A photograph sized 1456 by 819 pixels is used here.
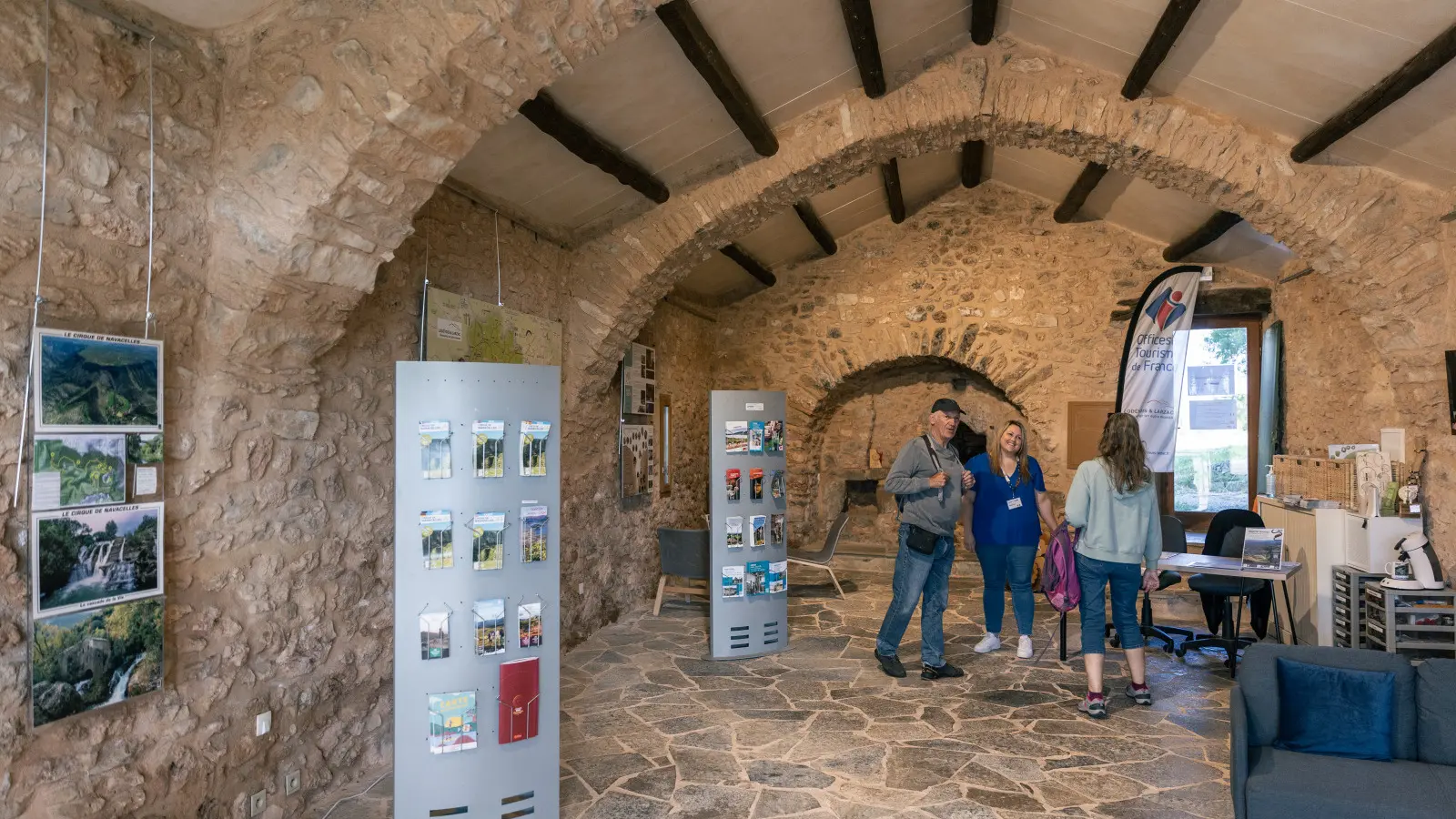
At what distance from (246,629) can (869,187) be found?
6040 millimetres

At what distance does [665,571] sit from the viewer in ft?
20.6

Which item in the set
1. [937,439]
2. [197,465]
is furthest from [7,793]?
[937,439]

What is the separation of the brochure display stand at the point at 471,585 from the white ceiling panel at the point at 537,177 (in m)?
1.59

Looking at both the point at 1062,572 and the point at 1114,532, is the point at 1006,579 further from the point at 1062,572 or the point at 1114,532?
the point at 1114,532

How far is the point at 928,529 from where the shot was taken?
4496 mm

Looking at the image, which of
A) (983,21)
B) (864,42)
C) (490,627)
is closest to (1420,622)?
(983,21)

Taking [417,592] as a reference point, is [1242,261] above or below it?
above

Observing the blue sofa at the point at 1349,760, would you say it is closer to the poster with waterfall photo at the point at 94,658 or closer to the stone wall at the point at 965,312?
the poster with waterfall photo at the point at 94,658

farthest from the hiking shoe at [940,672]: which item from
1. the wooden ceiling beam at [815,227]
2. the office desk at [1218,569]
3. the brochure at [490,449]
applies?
the wooden ceiling beam at [815,227]

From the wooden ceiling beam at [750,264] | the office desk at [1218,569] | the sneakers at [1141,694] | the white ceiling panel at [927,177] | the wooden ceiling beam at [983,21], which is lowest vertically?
the sneakers at [1141,694]

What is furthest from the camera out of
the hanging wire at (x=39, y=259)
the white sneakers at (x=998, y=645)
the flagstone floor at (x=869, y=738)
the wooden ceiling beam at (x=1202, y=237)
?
the wooden ceiling beam at (x=1202, y=237)

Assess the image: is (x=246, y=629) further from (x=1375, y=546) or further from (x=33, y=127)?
(x=1375, y=546)

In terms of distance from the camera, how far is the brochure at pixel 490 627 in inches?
109

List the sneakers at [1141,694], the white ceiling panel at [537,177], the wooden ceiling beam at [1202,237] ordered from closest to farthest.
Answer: the white ceiling panel at [537,177]
the sneakers at [1141,694]
the wooden ceiling beam at [1202,237]
